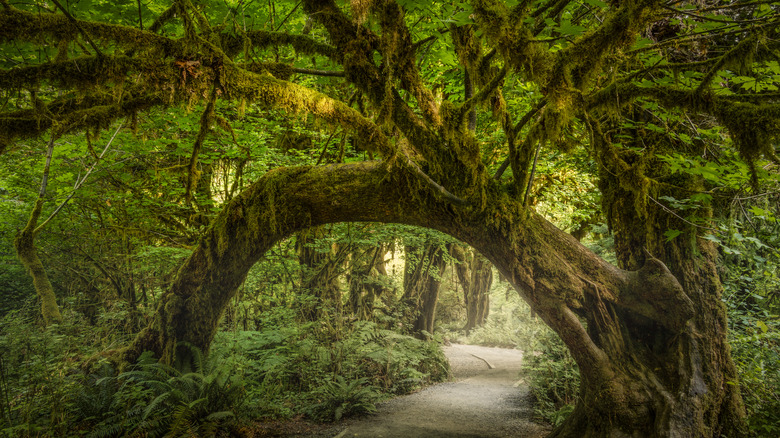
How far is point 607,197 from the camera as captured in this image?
482 centimetres

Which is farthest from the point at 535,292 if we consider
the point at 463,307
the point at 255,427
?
the point at 463,307

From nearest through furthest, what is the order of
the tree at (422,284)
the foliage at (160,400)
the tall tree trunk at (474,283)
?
1. the foliage at (160,400)
2. the tree at (422,284)
3. the tall tree trunk at (474,283)

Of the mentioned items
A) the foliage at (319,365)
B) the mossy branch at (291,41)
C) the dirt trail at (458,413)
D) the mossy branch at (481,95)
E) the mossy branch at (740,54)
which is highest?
the mossy branch at (291,41)

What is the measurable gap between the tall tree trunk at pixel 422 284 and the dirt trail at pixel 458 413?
2.65 m

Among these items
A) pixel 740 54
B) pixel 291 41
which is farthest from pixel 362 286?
pixel 740 54

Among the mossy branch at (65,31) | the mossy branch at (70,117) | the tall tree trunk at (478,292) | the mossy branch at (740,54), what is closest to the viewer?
the mossy branch at (740,54)

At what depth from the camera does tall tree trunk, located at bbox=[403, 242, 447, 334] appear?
1344cm

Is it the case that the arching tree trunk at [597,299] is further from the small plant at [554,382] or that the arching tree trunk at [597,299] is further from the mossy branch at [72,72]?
the small plant at [554,382]

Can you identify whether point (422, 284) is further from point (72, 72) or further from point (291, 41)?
point (72, 72)

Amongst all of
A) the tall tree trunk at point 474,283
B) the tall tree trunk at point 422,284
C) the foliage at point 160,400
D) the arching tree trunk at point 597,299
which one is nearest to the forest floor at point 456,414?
the foliage at point 160,400

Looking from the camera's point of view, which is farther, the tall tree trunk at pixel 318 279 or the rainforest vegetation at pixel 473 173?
the tall tree trunk at pixel 318 279

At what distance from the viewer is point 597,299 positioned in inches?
166

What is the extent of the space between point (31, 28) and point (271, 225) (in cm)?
295

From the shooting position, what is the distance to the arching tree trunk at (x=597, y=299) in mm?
3973
